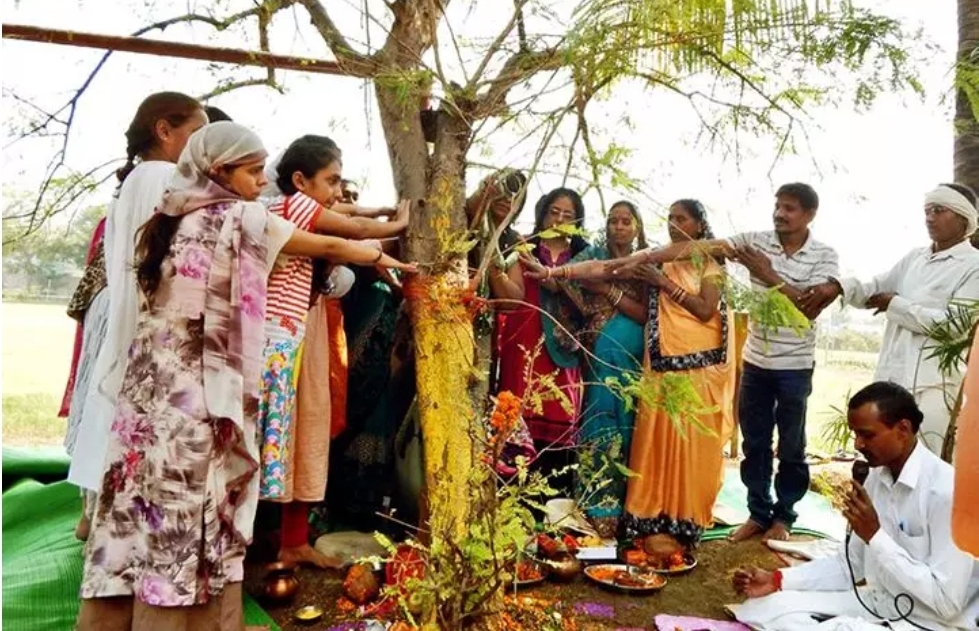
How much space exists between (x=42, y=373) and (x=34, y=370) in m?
0.15

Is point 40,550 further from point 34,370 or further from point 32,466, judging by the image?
point 34,370

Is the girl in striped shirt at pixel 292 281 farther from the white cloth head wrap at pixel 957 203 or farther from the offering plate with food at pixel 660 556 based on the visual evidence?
the white cloth head wrap at pixel 957 203

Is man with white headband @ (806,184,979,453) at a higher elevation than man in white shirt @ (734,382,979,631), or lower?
higher

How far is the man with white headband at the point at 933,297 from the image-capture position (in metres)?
3.69

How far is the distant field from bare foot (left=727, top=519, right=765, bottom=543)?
2544mm

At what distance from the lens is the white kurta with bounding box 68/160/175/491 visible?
254 cm

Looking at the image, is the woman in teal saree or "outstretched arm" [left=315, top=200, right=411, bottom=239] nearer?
"outstretched arm" [left=315, top=200, right=411, bottom=239]

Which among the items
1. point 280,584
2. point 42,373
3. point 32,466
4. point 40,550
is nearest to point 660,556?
point 280,584

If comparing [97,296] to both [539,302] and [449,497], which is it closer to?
[449,497]

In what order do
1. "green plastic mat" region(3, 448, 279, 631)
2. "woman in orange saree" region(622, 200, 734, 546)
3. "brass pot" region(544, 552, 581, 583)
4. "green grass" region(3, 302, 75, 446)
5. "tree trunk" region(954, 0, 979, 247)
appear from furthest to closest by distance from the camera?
1. "green grass" region(3, 302, 75, 446)
2. "tree trunk" region(954, 0, 979, 247)
3. "woman in orange saree" region(622, 200, 734, 546)
4. "brass pot" region(544, 552, 581, 583)
5. "green plastic mat" region(3, 448, 279, 631)

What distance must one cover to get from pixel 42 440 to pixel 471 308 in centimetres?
562

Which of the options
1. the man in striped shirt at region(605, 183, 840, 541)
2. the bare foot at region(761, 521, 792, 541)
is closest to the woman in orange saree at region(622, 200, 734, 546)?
the man in striped shirt at region(605, 183, 840, 541)

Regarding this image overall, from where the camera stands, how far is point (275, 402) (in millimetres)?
2717

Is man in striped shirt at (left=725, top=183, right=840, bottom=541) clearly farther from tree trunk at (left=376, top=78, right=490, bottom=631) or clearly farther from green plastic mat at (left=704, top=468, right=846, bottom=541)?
tree trunk at (left=376, top=78, right=490, bottom=631)
